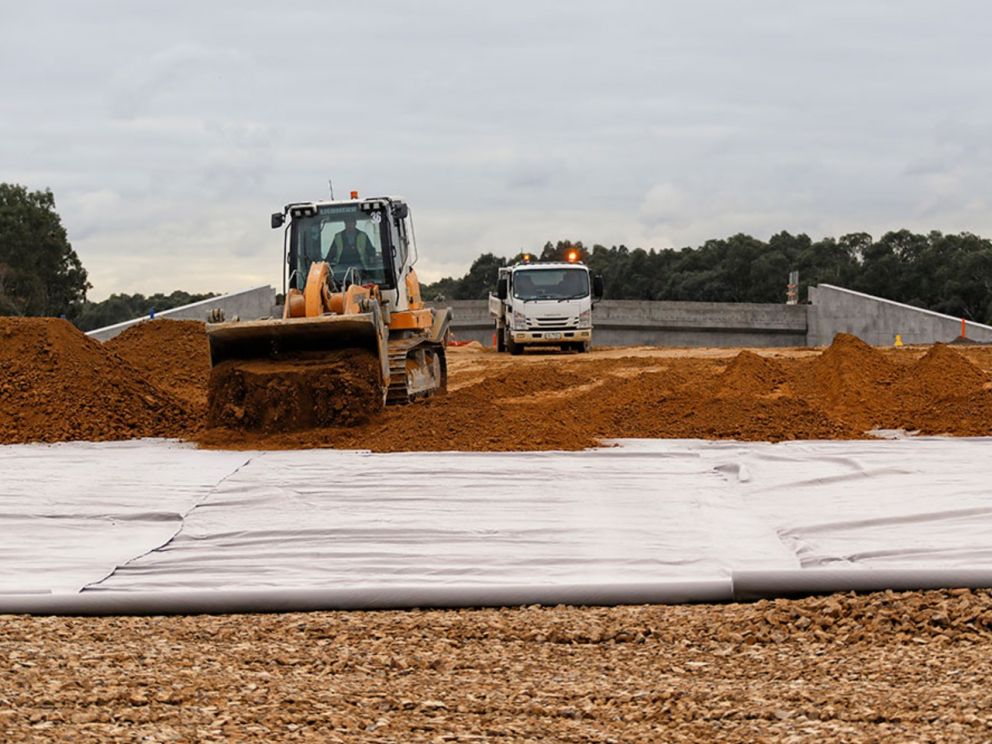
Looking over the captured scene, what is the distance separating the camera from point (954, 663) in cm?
477

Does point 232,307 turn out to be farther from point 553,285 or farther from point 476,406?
point 476,406

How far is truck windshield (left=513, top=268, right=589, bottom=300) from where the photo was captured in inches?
1166

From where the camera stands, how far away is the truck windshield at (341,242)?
14.6 meters

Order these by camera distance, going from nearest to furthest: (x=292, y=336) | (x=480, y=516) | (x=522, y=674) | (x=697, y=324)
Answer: (x=522, y=674) < (x=480, y=516) < (x=292, y=336) < (x=697, y=324)

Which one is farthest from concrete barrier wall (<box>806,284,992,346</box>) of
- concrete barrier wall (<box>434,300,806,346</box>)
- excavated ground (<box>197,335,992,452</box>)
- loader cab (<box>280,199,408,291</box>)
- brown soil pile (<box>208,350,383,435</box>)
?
brown soil pile (<box>208,350,383,435</box>)

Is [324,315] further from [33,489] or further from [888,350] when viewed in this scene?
[888,350]

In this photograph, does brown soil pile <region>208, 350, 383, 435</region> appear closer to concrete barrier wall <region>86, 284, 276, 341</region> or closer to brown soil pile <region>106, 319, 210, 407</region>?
brown soil pile <region>106, 319, 210, 407</region>

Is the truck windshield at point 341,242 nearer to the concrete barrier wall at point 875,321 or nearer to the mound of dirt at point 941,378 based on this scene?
the mound of dirt at point 941,378

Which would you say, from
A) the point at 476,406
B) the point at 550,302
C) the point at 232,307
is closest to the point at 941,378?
the point at 476,406

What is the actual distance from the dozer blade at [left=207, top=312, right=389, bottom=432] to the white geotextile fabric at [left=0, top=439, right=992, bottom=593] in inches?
57.2

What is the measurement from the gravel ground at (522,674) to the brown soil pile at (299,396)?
656cm

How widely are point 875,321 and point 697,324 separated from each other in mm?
5726

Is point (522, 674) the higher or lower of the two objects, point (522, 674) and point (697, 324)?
the lower

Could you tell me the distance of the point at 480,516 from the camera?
7.87 metres
